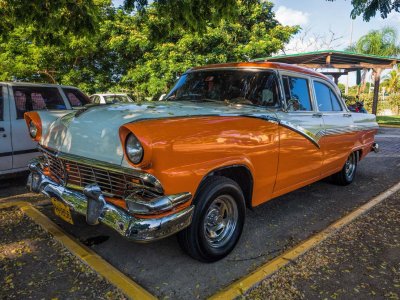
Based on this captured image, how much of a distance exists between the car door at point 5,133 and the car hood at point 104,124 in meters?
2.08

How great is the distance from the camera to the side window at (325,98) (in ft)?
15.6

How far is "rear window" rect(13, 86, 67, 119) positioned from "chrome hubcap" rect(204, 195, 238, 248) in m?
3.85

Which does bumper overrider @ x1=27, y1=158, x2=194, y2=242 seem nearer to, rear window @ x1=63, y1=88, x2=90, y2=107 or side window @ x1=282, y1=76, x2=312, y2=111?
side window @ x1=282, y1=76, x2=312, y2=111

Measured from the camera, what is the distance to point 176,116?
2910 millimetres

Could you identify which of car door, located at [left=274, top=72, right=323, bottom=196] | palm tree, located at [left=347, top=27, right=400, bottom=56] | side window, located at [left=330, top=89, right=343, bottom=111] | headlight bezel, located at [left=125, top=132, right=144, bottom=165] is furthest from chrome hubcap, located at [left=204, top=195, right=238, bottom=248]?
palm tree, located at [left=347, top=27, right=400, bottom=56]

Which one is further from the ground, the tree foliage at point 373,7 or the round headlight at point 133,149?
the tree foliage at point 373,7

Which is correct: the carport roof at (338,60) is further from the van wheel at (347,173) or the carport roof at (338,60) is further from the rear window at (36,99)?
the rear window at (36,99)

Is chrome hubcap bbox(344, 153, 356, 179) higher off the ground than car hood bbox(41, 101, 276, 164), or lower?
lower

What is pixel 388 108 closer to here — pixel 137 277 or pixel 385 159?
pixel 385 159

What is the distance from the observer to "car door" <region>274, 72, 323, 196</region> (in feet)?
12.4

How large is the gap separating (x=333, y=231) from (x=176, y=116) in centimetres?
227

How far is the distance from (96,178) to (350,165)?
15.7 feet

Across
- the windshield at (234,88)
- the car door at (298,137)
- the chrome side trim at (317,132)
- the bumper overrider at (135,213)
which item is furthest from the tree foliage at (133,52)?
the bumper overrider at (135,213)

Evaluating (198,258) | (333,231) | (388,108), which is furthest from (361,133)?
(388,108)
